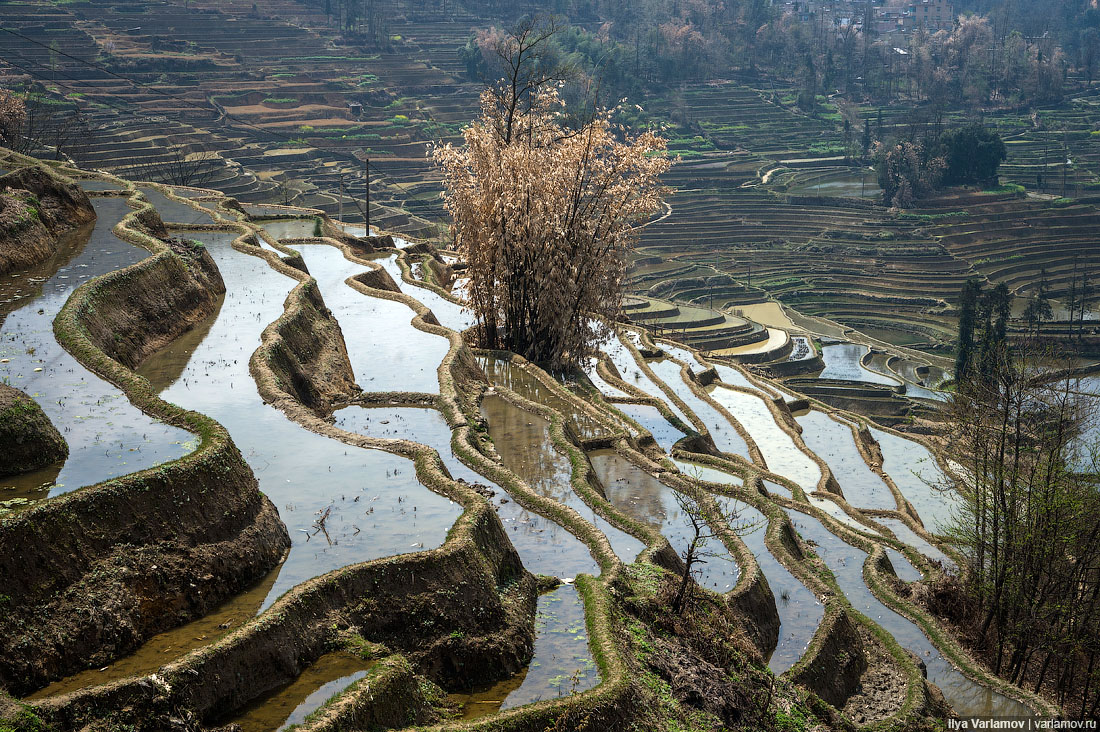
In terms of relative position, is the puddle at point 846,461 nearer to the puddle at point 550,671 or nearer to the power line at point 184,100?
the puddle at point 550,671

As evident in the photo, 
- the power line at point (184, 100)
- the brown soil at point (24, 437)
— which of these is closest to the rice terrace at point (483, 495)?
the brown soil at point (24, 437)

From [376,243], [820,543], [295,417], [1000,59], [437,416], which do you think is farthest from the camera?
[1000,59]

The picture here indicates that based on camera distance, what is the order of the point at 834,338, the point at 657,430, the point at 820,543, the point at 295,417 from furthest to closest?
the point at 834,338
the point at 657,430
the point at 820,543
the point at 295,417

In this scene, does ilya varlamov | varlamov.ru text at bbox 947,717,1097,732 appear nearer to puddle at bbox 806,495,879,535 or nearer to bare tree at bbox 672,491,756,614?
bare tree at bbox 672,491,756,614

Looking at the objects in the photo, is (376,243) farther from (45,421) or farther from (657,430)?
(45,421)

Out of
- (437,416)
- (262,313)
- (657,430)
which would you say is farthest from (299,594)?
(657,430)

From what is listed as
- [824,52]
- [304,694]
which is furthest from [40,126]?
[824,52]

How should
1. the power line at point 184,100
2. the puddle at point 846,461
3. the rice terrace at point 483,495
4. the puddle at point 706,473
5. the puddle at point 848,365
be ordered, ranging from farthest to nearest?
the power line at point 184,100
the puddle at point 848,365
the puddle at point 846,461
the puddle at point 706,473
the rice terrace at point 483,495
